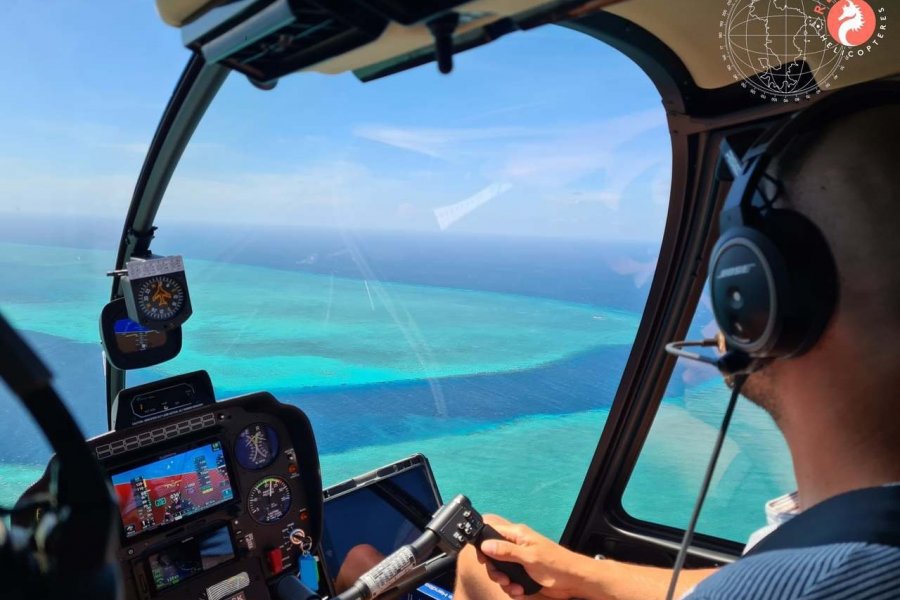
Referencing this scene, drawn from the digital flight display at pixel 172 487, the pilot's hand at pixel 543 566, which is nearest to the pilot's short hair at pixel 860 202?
the pilot's hand at pixel 543 566

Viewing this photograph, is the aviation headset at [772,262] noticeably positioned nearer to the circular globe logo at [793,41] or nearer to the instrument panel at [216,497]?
the circular globe logo at [793,41]

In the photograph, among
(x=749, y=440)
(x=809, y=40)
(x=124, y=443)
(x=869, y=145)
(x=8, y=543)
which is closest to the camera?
(x=8, y=543)

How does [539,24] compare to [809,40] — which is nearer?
[539,24]

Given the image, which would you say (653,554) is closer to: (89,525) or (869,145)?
(869,145)

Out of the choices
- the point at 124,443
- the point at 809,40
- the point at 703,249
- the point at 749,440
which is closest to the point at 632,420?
the point at 749,440

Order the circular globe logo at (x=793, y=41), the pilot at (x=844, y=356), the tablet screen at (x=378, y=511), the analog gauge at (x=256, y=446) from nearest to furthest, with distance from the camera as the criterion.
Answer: the pilot at (x=844, y=356) → the circular globe logo at (x=793, y=41) → the analog gauge at (x=256, y=446) → the tablet screen at (x=378, y=511)

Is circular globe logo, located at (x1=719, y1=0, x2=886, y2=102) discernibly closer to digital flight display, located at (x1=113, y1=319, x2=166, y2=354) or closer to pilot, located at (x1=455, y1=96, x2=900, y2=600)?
pilot, located at (x1=455, y1=96, x2=900, y2=600)

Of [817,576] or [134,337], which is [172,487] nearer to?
[134,337]
